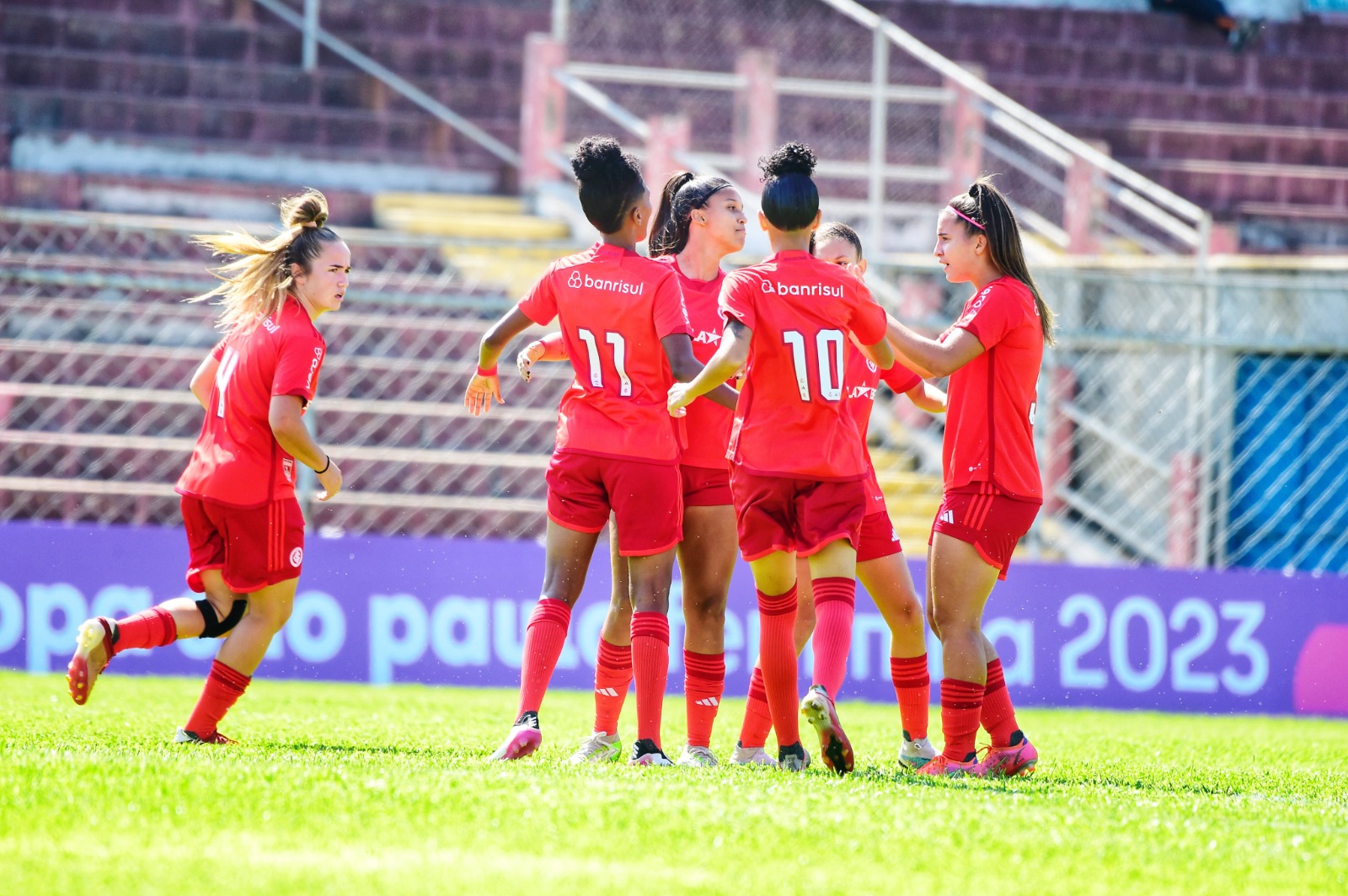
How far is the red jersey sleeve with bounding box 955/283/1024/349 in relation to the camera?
4984 mm

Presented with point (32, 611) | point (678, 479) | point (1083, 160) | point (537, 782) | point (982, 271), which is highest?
point (1083, 160)

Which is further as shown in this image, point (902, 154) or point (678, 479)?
point (902, 154)

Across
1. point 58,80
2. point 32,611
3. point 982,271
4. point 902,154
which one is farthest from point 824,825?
point 58,80

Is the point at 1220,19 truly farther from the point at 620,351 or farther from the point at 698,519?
the point at 620,351

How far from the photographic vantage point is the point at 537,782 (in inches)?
163

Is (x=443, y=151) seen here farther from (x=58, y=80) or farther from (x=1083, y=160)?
(x=1083, y=160)

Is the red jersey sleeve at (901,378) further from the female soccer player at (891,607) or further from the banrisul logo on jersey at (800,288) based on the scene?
the banrisul logo on jersey at (800,288)

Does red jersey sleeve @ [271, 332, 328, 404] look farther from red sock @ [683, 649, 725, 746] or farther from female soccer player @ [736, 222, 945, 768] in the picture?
female soccer player @ [736, 222, 945, 768]

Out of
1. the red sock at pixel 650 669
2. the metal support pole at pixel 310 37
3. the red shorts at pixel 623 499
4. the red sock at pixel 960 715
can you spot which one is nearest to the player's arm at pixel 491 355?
the red shorts at pixel 623 499

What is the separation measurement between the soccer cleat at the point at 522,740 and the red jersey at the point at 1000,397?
154 centimetres

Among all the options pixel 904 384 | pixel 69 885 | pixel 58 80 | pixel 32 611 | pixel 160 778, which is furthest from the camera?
pixel 58 80

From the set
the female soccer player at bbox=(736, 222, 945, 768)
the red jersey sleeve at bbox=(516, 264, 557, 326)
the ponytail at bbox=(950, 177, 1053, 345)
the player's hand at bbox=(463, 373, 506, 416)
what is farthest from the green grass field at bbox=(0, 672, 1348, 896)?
the ponytail at bbox=(950, 177, 1053, 345)

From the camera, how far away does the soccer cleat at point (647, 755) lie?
16.1 feet

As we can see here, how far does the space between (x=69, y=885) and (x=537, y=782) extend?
1.34 meters
